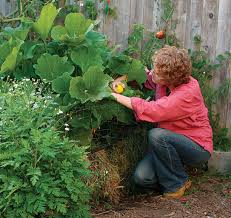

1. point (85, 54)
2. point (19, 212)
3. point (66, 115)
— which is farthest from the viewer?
point (85, 54)

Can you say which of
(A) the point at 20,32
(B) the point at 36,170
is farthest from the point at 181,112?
(B) the point at 36,170

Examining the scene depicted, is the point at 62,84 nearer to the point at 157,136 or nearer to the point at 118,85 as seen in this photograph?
the point at 118,85

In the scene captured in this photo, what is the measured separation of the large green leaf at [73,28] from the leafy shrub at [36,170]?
1.20 meters

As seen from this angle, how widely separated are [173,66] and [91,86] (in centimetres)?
67

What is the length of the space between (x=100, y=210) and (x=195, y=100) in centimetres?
111

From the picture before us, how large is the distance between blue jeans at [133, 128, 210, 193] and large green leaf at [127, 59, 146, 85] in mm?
464

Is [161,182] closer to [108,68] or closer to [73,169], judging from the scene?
[108,68]

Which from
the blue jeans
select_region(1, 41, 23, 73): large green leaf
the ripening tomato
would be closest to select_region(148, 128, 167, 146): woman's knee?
the blue jeans

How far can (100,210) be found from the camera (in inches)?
169

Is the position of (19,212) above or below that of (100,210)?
above

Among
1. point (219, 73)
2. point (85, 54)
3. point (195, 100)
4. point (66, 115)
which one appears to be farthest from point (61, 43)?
point (219, 73)

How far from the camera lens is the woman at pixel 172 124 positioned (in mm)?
4367

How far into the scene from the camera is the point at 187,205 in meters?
4.44

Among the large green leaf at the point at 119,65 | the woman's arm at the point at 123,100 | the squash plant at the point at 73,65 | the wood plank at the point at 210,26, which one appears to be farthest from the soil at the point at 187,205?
the wood plank at the point at 210,26
